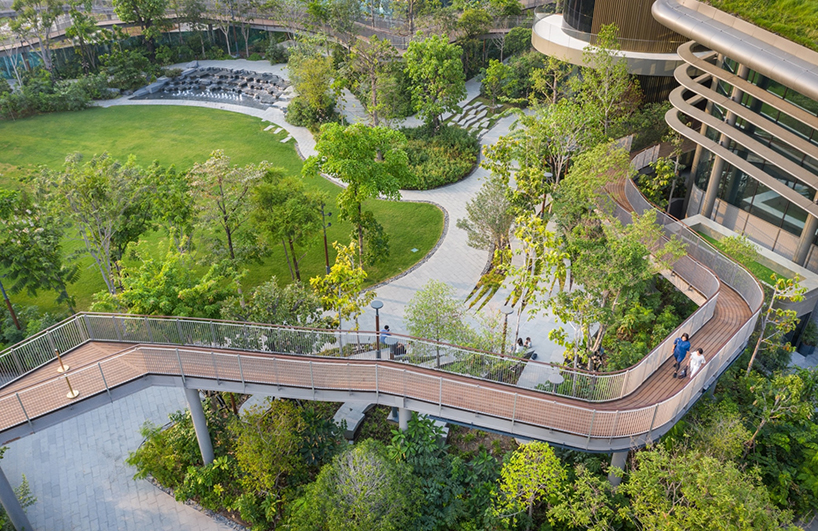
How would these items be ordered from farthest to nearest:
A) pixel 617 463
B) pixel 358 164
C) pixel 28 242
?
pixel 358 164
pixel 28 242
pixel 617 463

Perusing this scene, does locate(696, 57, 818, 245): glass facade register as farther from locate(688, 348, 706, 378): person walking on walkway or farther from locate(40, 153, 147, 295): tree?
locate(40, 153, 147, 295): tree

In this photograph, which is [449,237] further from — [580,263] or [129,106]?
[129,106]

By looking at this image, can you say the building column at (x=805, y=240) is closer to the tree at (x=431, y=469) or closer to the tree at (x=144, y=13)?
the tree at (x=431, y=469)

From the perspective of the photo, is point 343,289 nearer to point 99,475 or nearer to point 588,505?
point 99,475

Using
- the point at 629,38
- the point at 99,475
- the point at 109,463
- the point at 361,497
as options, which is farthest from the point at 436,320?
the point at 629,38

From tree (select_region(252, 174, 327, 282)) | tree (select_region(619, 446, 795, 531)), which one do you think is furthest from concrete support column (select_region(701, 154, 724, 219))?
tree (select_region(252, 174, 327, 282))

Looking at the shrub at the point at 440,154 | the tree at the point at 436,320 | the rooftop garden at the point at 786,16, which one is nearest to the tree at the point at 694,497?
the tree at the point at 436,320

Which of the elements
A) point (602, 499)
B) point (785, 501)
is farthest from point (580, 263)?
point (785, 501)
